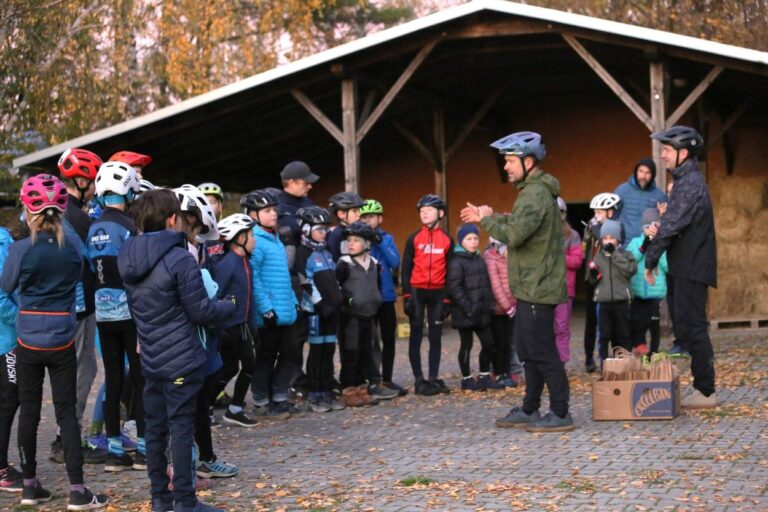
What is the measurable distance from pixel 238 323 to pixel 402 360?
6.48 metres

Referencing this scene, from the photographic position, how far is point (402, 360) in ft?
48.6

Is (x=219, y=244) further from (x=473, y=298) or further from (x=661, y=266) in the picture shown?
(x=661, y=266)

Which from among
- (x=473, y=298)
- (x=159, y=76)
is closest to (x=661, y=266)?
(x=473, y=298)

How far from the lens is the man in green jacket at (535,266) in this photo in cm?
819

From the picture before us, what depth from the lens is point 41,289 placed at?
21.3ft

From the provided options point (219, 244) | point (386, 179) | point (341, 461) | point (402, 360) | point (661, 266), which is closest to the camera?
point (341, 461)

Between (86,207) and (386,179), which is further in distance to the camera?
(386,179)

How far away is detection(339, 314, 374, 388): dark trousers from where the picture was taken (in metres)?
10.2

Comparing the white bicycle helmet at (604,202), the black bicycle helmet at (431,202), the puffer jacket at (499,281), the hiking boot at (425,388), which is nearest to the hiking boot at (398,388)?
the hiking boot at (425,388)

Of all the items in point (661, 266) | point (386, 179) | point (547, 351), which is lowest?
point (547, 351)

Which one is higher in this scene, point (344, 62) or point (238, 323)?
point (344, 62)

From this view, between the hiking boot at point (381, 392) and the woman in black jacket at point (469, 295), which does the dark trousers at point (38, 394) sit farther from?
the woman in black jacket at point (469, 295)

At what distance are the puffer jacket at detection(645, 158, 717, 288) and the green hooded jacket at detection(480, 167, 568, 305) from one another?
87cm

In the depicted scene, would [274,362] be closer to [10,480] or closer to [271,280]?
[271,280]
